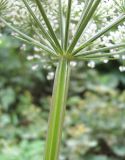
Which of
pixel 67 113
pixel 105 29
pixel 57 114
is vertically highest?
pixel 105 29

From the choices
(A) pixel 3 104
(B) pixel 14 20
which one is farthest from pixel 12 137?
(B) pixel 14 20

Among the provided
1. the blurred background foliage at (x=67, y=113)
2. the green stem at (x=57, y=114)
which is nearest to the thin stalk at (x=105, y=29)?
the green stem at (x=57, y=114)

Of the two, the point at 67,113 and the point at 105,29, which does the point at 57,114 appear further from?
the point at 67,113

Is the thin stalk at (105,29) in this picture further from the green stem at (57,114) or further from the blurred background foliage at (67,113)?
the blurred background foliage at (67,113)

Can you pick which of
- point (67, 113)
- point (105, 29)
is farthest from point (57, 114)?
point (67, 113)

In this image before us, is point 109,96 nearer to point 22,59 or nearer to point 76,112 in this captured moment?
point 76,112

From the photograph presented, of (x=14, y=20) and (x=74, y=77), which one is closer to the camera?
(x=14, y=20)

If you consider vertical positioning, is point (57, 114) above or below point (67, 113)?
above

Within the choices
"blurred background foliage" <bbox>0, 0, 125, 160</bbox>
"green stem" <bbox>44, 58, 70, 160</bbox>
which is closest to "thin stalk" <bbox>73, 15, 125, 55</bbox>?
"green stem" <bbox>44, 58, 70, 160</bbox>
